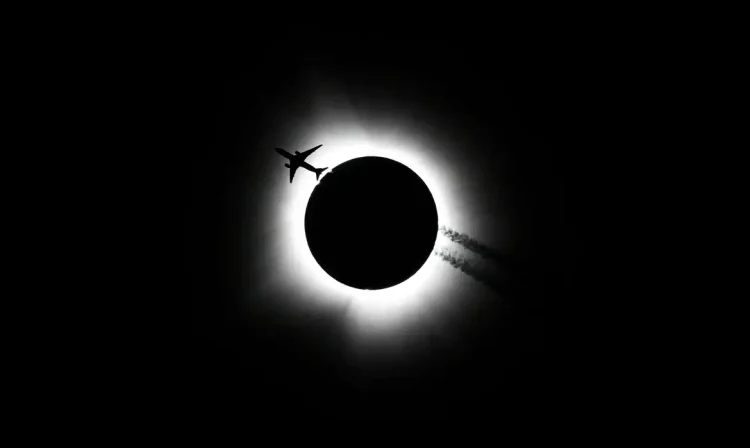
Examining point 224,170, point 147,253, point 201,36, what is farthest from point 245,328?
point 201,36

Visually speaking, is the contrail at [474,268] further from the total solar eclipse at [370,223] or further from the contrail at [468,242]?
the total solar eclipse at [370,223]

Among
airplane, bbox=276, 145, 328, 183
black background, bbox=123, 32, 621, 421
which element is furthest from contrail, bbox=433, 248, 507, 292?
airplane, bbox=276, 145, 328, 183

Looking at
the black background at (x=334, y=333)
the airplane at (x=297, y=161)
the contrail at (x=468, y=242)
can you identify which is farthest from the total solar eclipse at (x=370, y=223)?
the black background at (x=334, y=333)

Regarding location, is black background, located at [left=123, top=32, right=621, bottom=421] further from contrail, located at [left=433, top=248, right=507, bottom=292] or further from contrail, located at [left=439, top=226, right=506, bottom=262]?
contrail, located at [left=439, top=226, right=506, bottom=262]

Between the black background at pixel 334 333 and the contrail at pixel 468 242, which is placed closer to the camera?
the black background at pixel 334 333

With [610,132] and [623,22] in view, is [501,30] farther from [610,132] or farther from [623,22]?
[610,132]

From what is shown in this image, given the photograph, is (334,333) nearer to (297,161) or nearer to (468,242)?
(468,242)
